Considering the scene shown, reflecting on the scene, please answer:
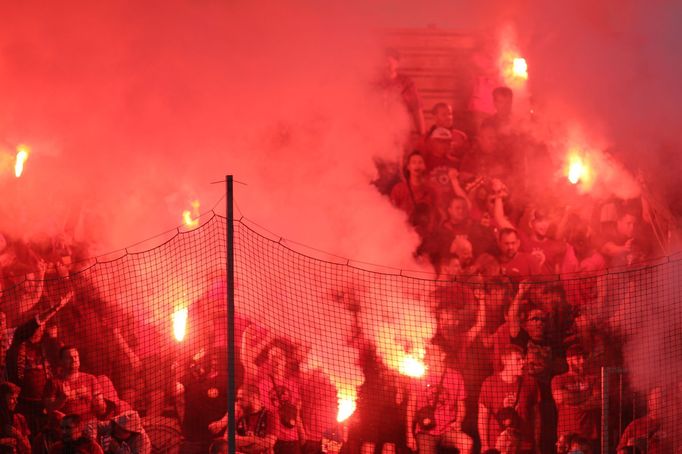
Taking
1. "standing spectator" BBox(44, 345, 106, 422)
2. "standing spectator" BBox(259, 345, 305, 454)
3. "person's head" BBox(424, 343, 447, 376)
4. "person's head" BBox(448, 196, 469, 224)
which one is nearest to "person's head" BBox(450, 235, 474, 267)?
"person's head" BBox(448, 196, 469, 224)

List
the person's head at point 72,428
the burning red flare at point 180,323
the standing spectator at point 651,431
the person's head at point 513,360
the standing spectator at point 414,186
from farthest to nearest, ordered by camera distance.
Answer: the standing spectator at point 414,186
the person's head at point 513,360
the standing spectator at point 651,431
the burning red flare at point 180,323
the person's head at point 72,428

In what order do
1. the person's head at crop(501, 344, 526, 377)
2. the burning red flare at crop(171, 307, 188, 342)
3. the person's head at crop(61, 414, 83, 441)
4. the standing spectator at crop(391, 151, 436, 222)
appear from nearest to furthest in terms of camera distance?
the person's head at crop(61, 414, 83, 441)
the burning red flare at crop(171, 307, 188, 342)
the person's head at crop(501, 344, 526, 377)
the standing spectator at crop(391, 151, 436, 222)

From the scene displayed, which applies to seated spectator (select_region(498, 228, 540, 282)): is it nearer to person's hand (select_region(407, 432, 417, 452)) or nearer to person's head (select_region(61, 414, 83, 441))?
person's hand (select_region(407, 432, 417, 452))

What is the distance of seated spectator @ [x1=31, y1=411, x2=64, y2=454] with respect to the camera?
25.2 ft

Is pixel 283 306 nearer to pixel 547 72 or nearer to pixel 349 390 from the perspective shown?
pixel 349 390

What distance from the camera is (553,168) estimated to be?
834cm

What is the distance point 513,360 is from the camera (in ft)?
26.5

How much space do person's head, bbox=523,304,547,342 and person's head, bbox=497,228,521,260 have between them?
0.57 metres

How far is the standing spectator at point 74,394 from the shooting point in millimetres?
7699

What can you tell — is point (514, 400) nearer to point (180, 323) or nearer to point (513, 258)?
point (513, 258)

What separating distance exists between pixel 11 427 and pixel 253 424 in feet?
7.11

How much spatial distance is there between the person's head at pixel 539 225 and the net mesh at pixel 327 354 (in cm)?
42

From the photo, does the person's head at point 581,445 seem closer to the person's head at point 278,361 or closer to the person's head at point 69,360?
the person's head at point 278,361

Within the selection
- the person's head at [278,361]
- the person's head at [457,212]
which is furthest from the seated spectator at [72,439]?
the person's head at [457,212]
